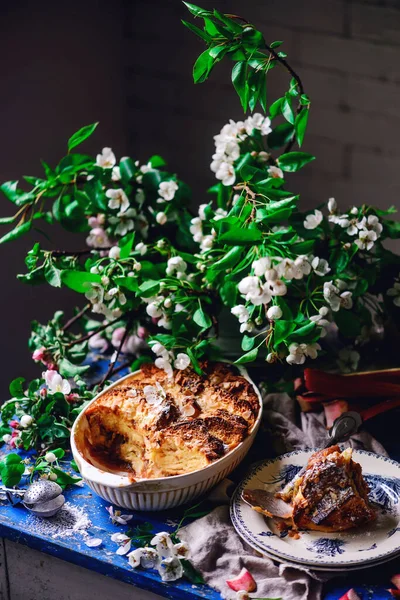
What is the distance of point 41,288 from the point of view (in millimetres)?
2086

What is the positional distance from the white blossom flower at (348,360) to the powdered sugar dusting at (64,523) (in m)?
0.62

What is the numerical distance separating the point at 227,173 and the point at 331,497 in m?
0.69

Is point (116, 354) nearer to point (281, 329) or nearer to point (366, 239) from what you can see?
point (281, 329)

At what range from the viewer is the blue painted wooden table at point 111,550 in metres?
1.09

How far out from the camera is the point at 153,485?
1.17 metres

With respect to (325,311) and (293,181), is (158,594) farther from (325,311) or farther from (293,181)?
(293,181)

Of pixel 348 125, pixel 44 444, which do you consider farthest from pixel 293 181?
pixel 44 444

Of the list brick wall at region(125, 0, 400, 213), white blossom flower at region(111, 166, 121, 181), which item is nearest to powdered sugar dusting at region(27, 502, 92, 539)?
white blossom flower at region(111, 166, 121, 181)

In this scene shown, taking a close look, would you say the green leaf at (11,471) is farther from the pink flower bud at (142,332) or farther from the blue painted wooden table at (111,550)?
the pink flower bud at (142,332)

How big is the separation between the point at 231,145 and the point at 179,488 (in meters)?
0.71

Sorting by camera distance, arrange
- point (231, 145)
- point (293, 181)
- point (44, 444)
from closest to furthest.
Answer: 1. point (44, 444)
2. point (231, 145)
3. point (293, 181)

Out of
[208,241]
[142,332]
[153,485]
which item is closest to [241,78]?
[208,241]

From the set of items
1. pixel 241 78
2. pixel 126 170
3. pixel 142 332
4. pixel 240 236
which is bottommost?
pixel 142 332

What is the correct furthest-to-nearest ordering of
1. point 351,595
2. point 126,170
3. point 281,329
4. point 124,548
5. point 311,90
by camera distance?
1. point 311,90
2. point 126,170
3. point 281,329
4. point 124,548
5. point 351,595
